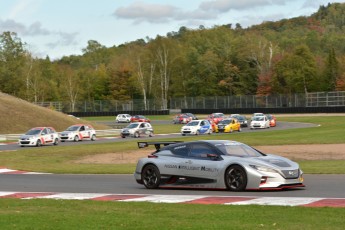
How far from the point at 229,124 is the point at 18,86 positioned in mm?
63492

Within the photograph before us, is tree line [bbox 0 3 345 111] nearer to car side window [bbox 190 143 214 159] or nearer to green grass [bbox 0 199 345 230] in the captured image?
car side window [bbox 190 143 214 159]

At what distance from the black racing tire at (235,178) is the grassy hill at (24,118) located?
2204 inches

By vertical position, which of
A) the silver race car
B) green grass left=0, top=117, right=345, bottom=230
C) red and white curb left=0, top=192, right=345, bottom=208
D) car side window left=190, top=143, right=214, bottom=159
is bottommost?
red and white curb left=0, top=192, right=345, bottom=208

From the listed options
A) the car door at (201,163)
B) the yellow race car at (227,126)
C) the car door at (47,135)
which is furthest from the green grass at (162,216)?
the yellow race car at (227,126)

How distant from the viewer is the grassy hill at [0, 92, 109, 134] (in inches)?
2849

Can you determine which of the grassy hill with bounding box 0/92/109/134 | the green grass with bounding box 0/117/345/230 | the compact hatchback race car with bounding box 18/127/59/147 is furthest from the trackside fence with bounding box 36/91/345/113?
the green grass with bounding box 0/117/345/230

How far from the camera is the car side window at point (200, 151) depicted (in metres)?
17.9

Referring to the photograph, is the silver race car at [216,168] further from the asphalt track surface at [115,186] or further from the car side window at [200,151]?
the asphalt track surface at [115,186]

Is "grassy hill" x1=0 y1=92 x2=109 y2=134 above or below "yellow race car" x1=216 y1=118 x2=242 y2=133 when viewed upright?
above

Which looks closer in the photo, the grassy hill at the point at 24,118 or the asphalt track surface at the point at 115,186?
the asphalt track surface at the point at 115,186

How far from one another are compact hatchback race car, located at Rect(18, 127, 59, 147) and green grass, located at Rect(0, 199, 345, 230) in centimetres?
3584

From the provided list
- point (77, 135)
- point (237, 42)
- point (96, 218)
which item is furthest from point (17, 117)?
point (237, 42)

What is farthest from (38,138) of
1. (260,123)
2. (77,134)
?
(260,123)

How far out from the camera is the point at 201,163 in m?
17.7
